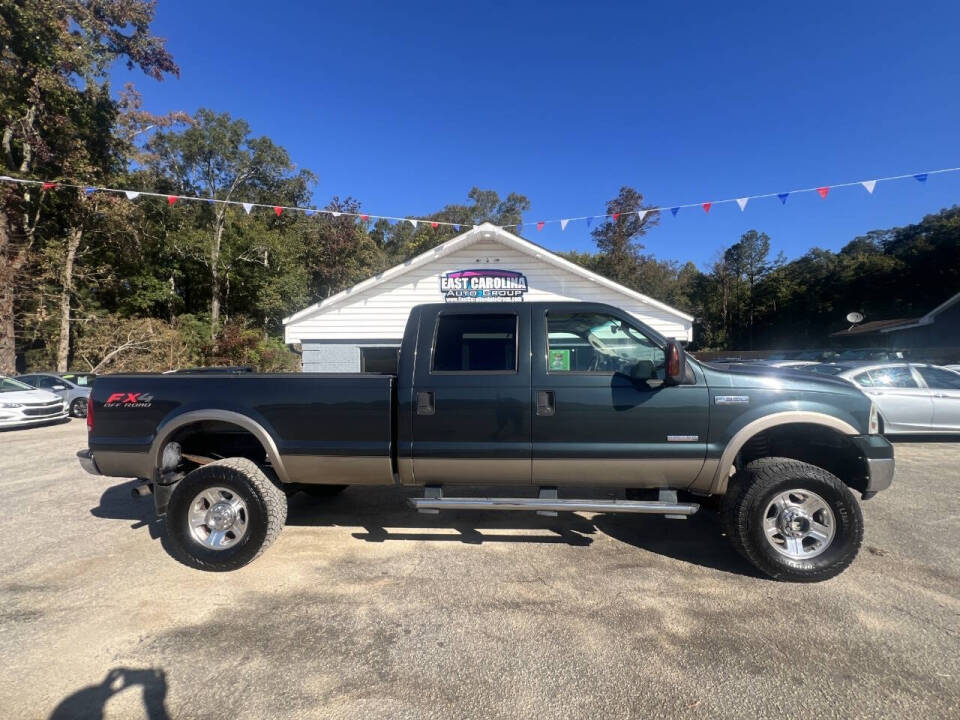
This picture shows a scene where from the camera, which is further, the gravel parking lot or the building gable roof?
the building gable roof

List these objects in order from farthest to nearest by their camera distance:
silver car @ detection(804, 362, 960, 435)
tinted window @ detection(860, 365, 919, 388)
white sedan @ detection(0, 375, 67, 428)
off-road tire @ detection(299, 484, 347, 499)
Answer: white sedan @ detection(0, 375, 67, 428) < tinted window @ detection(860, 365, 919, 388) < silver car @ detection(804, 362, 960, 435) < off-road tire @ detection(299, 484, 347, 499)

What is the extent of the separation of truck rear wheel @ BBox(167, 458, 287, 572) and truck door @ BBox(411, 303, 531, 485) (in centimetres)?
118

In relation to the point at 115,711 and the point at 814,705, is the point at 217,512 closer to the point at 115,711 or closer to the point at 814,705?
the point at 115,711

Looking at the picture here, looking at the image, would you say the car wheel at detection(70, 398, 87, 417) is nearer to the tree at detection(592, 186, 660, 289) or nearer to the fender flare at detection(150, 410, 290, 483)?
the fender flare at detection(150, 410, 290, 483)

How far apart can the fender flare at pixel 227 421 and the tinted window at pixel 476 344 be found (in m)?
1.40

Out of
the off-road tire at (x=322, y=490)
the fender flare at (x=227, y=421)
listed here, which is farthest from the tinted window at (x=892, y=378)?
the fender flare at (x=227, y=421)

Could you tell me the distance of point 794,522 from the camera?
3.41m

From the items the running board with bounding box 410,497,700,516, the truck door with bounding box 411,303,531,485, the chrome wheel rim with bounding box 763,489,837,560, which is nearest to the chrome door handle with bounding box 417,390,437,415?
the truck door with bounding box 411,303,531,485

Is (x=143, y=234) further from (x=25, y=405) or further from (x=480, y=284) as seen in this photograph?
(x=480, y=284)

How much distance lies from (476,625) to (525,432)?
1.30 m

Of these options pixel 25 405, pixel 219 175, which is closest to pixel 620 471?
pixel 25 405

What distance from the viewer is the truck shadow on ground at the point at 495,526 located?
397cm

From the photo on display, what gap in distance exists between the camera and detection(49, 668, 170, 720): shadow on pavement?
2.19 meters

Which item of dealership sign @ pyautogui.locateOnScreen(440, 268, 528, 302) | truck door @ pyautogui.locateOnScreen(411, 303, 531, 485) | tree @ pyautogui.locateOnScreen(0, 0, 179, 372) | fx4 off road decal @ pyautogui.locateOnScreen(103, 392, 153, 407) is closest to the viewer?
truck door @ pyautogui.locateOnScreen(411, 303, 531, 485)
